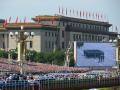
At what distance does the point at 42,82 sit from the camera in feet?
110

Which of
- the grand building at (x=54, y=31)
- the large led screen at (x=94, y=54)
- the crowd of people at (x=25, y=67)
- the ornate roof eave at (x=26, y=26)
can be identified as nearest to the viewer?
the crowd of people at (x=25, y=67)

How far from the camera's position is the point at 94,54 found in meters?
87.0

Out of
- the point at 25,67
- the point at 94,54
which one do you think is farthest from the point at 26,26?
the point at 25,67

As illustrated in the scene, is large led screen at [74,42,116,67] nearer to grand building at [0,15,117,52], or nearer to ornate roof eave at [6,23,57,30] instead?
grand building at [0,15,117,52]

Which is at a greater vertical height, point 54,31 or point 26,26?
point 26,26

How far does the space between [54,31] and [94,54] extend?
26.0 metres

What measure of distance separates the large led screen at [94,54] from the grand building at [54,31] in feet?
52.4

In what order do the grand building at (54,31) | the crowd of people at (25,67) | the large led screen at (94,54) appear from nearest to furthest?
1. the crowd of people at (25,67)
2. the large led screen at (94,54)
3. the grand building at (54,31)

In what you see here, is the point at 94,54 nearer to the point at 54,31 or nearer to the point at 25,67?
the point at 54,31

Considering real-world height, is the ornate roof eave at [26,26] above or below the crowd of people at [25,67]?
above

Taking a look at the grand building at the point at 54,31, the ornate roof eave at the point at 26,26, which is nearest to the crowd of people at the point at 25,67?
the grand building at the point at 54,31

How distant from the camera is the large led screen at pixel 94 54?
85.8 metres

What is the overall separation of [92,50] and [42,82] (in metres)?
54.1

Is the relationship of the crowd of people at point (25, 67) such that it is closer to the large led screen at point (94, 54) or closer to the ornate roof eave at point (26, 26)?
the large led screen at point (94, 54)
